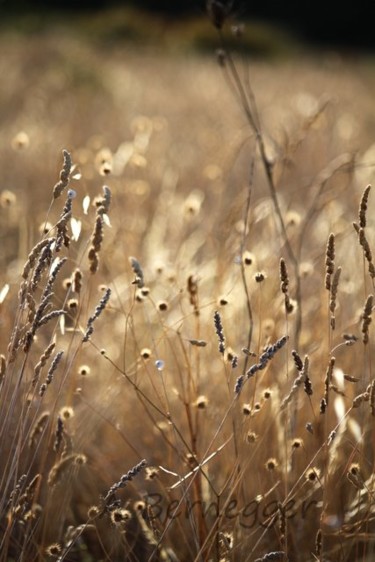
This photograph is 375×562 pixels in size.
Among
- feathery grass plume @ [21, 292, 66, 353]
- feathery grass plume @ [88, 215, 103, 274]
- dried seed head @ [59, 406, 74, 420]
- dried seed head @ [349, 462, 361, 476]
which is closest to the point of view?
feathery grass plume @ [21, 292, 66, 353]

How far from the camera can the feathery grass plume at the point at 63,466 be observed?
55.7 inches

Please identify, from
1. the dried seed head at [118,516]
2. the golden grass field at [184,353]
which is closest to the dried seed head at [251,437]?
the golden grass field at [184,353]

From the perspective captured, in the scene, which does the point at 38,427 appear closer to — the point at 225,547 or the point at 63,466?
the point at 63,466

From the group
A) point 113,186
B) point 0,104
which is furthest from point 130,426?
point 0,104

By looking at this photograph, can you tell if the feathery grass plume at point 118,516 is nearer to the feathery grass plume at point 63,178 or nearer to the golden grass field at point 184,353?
the golden grass field at point 184,353

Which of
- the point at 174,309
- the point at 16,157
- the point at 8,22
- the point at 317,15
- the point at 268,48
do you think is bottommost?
the point at 174,309

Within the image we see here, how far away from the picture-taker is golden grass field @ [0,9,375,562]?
1.30m

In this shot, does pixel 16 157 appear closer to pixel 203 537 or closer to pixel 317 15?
pixel 203 537

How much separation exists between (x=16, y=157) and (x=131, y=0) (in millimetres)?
15843

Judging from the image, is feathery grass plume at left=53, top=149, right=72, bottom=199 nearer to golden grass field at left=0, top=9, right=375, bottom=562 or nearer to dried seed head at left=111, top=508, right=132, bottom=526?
golden grass field at left=0, top=9, right=375, bottom=562

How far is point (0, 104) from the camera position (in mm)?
6238

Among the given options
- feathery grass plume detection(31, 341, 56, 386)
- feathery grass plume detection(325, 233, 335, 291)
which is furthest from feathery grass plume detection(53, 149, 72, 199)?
feathery grass plume detection(325, 233, 335, 291)

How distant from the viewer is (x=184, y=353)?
1445 mm

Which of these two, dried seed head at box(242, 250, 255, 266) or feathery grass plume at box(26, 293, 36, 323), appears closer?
feathery grass plume at box(26, 293, 36, 323)
